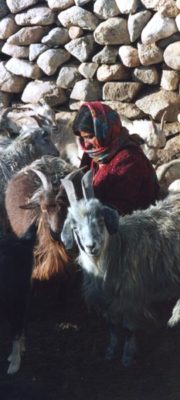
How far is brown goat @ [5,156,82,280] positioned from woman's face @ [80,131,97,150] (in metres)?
0.35

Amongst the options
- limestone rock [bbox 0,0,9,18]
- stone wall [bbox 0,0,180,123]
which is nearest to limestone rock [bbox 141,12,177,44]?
stone wall [bbox 0,0,180,123]

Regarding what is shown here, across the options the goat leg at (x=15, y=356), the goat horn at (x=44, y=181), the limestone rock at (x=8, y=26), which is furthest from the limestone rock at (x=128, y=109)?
the goat leg at (x=15, y=356)

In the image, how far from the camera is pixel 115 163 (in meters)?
5.39

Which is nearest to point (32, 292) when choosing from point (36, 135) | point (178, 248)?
point (178, 248)

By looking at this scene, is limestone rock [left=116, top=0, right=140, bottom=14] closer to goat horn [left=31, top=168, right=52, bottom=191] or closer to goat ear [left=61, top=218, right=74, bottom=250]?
goat horn [left=31, top=168, right=52, bottom=191]

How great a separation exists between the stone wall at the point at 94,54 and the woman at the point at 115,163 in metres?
2.22

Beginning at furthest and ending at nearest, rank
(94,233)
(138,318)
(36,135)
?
1. (36,135)
2. (138,318)
3. (94,233)

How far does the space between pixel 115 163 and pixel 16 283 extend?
45.2 inches

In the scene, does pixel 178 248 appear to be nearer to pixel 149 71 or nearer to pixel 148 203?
pixel 148 203

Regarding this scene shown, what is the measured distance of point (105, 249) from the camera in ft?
15.2

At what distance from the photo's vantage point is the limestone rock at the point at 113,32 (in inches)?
303

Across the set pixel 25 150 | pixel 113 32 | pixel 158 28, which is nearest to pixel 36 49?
pixel 113 32

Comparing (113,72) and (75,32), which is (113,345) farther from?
(75,32)

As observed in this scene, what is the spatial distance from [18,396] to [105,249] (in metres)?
1.01
